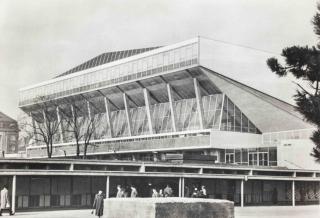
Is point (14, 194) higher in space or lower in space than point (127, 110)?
lower

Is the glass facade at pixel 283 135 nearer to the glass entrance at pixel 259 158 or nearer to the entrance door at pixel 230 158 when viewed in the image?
the glass entrance at pixel 259 158

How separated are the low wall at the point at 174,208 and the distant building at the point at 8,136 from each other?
332 feet

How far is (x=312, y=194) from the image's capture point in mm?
51531

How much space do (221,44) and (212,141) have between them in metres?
12.5

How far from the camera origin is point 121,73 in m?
81.2

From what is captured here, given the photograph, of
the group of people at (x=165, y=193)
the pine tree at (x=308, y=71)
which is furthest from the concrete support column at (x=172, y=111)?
the pine tree at (x=308, y=71)

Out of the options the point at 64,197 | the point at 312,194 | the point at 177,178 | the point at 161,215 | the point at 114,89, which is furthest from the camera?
the point at 114,89

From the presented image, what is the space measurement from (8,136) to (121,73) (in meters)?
51.5

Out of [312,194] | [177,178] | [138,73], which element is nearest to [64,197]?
[177,178]

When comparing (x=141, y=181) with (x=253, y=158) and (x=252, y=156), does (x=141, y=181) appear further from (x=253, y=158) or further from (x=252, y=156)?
(x=252, y=156)

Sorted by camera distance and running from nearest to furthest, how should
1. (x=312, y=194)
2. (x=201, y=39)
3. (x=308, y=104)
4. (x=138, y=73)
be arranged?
(x=308, y=104)
(x=312, y=194)
(x=201, y=39)
(x=138, y=73)

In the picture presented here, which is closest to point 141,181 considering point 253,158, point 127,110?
point 253,158

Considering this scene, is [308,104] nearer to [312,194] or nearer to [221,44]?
[312,194]

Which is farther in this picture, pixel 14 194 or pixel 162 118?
pixel 162 118
